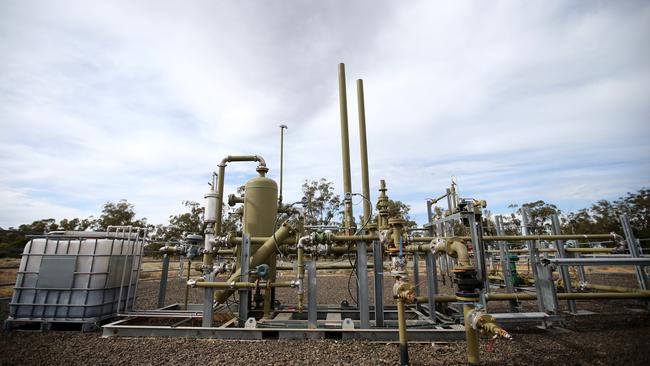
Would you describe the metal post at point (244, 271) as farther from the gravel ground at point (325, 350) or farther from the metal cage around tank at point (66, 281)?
the metal cage around tank at point (66, 281)

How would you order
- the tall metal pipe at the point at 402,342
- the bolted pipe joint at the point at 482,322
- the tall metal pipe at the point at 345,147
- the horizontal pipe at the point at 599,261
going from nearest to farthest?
the bolted pipe joint at the point at 482,322, the tall metal pipe at the point at 402,342, the horizontal pipe at the point at 599,261, the tall metal pipe at the point at 345,147

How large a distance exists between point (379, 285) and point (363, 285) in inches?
12.1

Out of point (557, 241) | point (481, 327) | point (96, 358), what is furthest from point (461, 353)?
point (96, 358)

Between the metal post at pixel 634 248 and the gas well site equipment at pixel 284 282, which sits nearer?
the gas well site equipment at pixel 284 282

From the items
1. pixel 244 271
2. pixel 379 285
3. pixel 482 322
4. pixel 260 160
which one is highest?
pixel 260 160

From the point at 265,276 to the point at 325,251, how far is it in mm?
1131

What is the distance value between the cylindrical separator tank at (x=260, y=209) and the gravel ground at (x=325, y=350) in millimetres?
1964

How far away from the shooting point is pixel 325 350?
389cm

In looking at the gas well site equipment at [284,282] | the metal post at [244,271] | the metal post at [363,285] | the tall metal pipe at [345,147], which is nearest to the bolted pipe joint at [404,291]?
the gas well site equipment at [284,282]

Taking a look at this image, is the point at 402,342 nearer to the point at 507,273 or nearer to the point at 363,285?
the point at 363,285

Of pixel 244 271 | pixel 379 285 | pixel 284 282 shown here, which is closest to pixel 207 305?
pixel 244 271

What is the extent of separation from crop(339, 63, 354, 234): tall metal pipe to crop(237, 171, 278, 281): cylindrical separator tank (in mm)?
1510

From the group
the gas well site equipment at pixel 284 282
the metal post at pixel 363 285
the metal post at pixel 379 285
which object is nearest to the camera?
the gas well site equipment at pixel 284 282

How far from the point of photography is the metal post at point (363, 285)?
4.46 m
